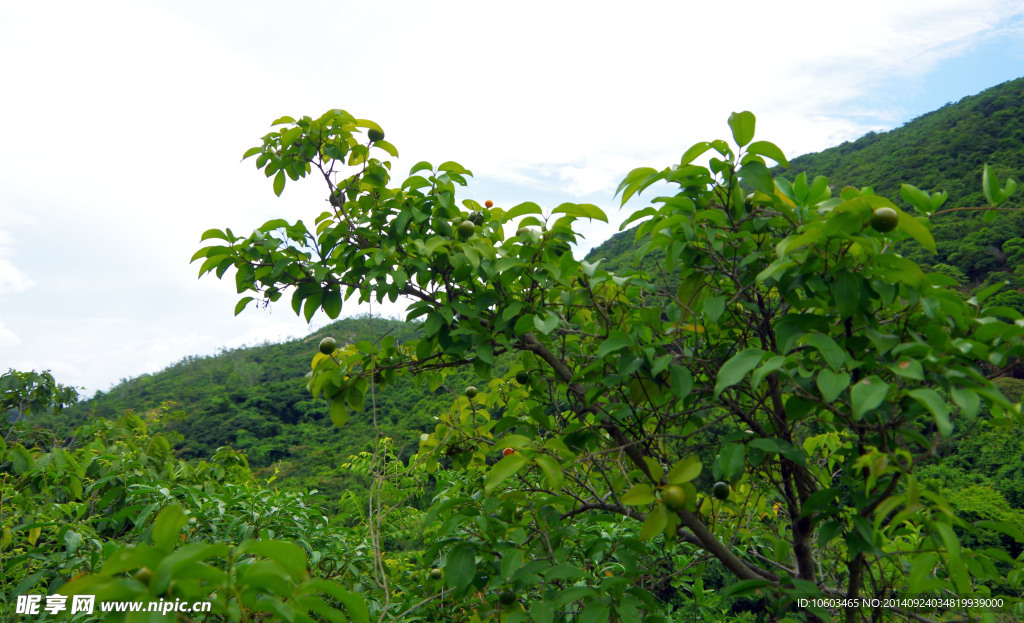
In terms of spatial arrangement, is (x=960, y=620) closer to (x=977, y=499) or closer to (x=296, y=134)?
(x=296, y=134)

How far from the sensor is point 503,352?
1804 mm

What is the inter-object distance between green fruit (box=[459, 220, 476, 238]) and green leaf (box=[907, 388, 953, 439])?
1161 mm

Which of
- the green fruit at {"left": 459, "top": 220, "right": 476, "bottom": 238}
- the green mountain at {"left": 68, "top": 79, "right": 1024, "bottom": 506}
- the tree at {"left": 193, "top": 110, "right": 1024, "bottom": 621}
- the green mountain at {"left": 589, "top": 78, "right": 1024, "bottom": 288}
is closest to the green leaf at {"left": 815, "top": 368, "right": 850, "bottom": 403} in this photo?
the tree at {"left": 193, "top": 110, "right": 1024, "bottom": 621}

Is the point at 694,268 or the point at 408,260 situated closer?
the point at 694,268

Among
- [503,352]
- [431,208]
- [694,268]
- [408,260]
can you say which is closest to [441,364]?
[503,352]

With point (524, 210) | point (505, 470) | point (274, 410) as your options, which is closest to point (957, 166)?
point (524, 210)

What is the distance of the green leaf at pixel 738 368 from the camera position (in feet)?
3.55

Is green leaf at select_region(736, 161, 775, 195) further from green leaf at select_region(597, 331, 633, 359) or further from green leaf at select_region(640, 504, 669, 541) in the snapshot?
green leaf at select_region(640, 504, 669, 541)

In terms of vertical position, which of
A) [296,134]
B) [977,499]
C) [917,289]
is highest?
[296,134]

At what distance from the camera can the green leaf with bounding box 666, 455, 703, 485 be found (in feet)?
4.11

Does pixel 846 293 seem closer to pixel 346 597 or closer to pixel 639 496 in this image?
pixel 639 496

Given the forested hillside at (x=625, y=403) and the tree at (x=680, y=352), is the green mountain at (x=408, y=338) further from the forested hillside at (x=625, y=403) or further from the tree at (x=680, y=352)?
the tree at (x=680, y=352)

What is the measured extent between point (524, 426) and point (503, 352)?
25 centimetres

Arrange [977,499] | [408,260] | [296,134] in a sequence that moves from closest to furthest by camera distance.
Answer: [408,260] < [296,134] < [977,499]
